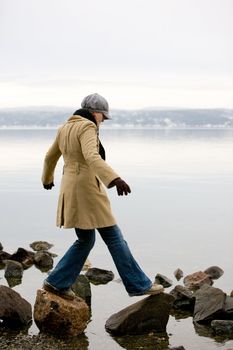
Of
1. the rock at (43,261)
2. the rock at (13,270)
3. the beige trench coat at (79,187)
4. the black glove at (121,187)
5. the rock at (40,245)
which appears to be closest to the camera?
the black glove at (121,187)

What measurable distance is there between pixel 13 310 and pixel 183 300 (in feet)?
6.61

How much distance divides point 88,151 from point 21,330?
1.98m

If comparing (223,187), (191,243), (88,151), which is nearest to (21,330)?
(88,151)

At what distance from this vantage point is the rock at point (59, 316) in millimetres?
6949

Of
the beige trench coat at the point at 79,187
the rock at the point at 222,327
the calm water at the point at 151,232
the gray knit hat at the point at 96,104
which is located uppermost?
the gray knit hat at the point at 96,104

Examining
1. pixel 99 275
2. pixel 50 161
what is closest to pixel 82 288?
pixel 99 275

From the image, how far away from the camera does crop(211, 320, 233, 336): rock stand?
7016 millimetres

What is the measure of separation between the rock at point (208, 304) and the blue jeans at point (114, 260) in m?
0.71

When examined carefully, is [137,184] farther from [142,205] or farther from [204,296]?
[204,296]

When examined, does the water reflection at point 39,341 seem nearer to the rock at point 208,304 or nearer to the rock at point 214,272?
the rock at point 208,304

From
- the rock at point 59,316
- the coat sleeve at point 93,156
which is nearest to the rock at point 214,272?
the rock at point 59,316

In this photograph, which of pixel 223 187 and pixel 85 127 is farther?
pixel 223 187

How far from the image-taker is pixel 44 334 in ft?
22.7

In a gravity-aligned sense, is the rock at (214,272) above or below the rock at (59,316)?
below
